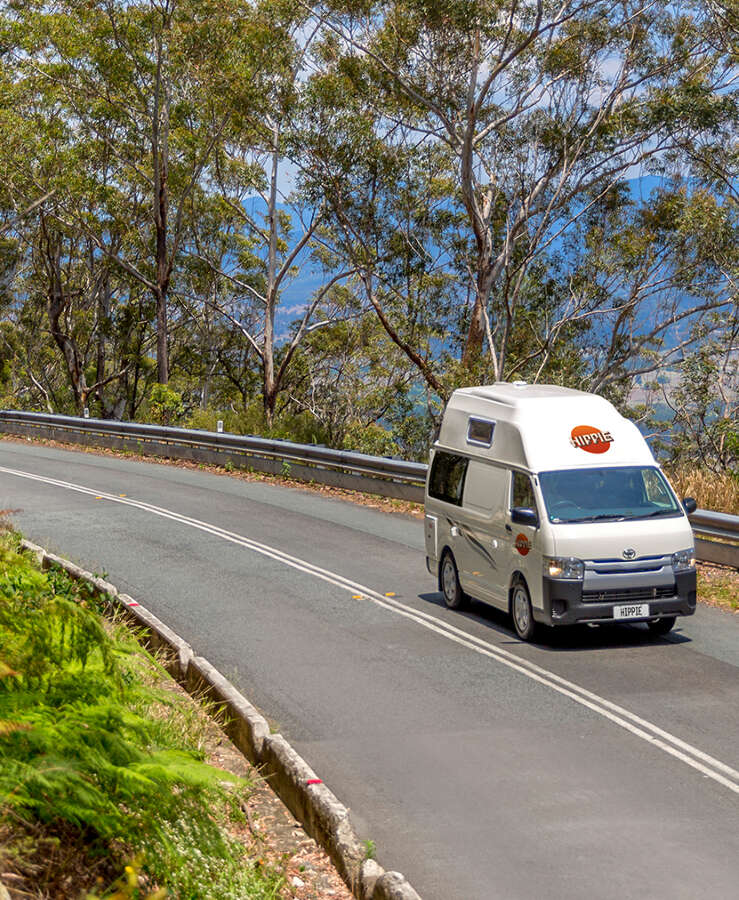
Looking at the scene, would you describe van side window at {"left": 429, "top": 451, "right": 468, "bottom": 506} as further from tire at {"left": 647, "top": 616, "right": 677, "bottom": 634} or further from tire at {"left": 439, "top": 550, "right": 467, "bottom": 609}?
tire at {"left": 647, "top": 616, "right": 677, "bottom": 634}

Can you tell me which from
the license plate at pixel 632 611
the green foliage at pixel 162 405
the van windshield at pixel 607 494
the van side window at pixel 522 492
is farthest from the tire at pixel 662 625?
the green foliage at pixel 162 405

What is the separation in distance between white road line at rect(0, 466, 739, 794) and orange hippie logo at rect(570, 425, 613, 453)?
95.6 inches

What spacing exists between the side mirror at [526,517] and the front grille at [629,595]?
3.00 feet

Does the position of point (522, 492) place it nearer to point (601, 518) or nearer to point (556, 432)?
point (556, 432)

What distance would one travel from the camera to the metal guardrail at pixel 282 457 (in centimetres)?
1595

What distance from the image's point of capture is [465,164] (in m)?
30.9

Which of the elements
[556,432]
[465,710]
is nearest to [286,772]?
[465,710]

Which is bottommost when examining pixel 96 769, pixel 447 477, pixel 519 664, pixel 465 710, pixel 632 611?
pixel 465 710

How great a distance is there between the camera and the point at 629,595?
1179 cm

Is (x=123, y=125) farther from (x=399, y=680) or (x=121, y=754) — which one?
(x=121, y=754)

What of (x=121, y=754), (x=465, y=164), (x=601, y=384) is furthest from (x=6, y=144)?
(x=121, y=754)

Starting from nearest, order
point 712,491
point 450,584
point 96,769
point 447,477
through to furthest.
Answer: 1. point 96,769
2. point 450,584
3. point 447,477
4. point 712,491

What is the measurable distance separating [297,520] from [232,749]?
38.7 ft

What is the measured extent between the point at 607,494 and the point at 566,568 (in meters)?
1.18
